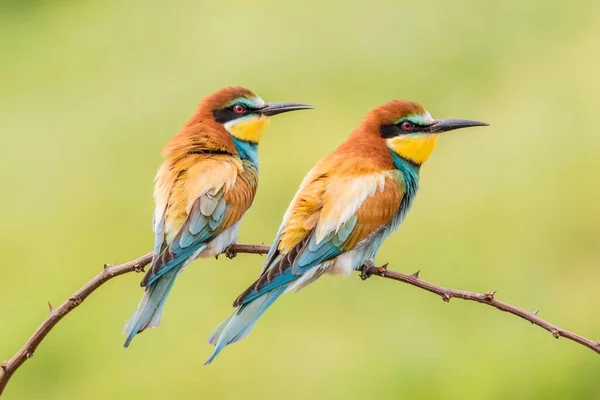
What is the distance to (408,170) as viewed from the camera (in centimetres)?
194

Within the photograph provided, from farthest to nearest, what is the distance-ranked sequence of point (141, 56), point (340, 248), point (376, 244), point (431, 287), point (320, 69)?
point (141, 56) → point (320, 69) → point (376, 244) → point (340, 248) → point (431, 287)

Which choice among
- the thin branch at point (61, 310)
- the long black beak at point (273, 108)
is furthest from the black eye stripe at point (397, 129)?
the thin branch at point (61, 310)

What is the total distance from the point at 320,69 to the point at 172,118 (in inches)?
36.4

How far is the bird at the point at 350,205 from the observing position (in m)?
1.65

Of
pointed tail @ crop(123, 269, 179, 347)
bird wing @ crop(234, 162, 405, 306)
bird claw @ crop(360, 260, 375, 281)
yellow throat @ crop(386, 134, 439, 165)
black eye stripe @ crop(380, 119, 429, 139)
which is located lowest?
bird claw @ crop(360, 260, 375, 281)

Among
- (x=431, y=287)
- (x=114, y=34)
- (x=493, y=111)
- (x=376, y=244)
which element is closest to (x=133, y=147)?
(x=114, y=34)

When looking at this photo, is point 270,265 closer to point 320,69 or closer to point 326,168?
point 326,168

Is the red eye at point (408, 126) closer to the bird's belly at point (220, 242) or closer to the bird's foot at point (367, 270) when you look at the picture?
the bird's foot at point (367, 270)

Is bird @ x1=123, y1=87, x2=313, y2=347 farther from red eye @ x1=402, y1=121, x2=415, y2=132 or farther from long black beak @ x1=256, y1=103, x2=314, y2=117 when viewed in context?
red eye @ x1=402, y1=121, x2=415, y2=132

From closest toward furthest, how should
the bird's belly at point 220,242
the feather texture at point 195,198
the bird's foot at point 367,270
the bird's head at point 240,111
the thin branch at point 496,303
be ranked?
the thin branch at point 496,303, the feather texture at point 195,198, the bird's foot at point 367,270, the bird's belly at point 220,242, the bird's head at point 240,111

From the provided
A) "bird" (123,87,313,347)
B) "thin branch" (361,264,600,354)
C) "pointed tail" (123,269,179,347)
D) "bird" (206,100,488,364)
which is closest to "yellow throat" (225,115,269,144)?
"bird" (123,87,313,347)

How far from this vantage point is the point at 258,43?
500 cm

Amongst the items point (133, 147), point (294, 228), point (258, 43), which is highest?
Answer: point (294, 228)

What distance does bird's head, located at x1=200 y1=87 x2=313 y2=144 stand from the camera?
2.00m
